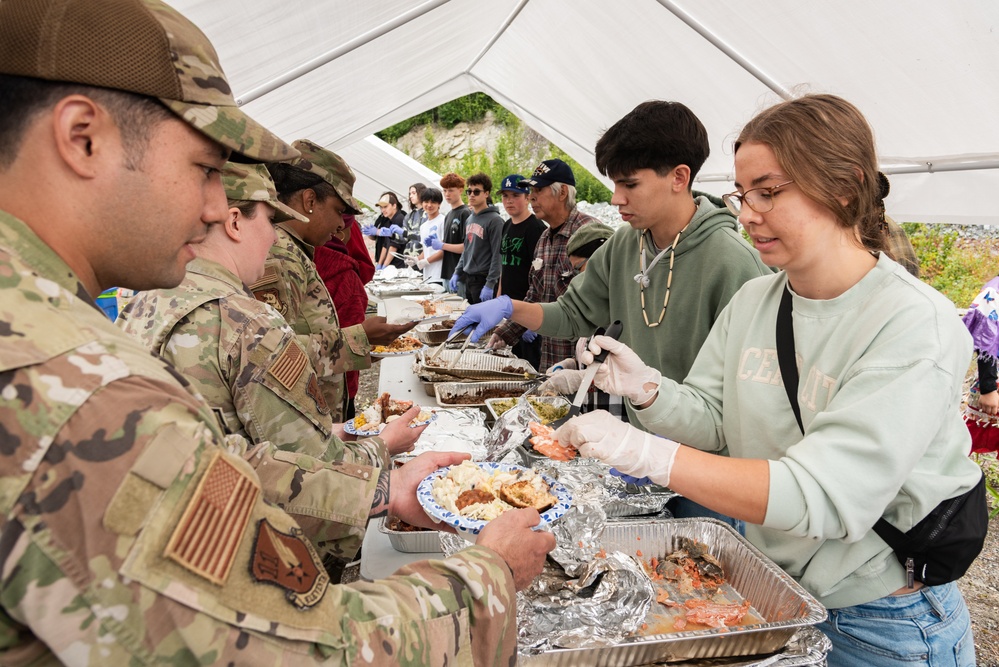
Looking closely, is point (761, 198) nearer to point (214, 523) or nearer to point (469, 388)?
point (214, 523)

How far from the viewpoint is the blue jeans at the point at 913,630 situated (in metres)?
1.33

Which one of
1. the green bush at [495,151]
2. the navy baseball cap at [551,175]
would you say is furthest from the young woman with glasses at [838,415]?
the green bush at [495,151]

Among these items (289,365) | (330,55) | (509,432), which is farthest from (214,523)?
(330,55)

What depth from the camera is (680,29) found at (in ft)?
11.4

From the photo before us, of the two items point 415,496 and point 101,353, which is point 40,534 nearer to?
point 101,353

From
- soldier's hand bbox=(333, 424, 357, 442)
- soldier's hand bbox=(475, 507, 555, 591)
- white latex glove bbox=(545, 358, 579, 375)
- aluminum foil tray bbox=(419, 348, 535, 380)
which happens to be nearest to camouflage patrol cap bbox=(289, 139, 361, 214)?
soldier's hand bbox=(333, 424, 357, 442)

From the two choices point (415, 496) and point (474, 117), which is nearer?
point (415, 496)

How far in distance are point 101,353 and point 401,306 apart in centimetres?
601

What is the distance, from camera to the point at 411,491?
5.34 ft

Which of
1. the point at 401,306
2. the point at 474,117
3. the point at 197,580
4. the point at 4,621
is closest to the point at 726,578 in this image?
the point at 197,580

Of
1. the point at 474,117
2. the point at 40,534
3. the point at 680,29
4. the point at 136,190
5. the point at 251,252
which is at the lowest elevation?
the point at 40,534

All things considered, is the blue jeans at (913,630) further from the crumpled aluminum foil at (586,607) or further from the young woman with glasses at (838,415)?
the crumpled aluminum foil at (586,607)

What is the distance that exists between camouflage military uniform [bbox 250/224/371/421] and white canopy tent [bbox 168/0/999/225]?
1.08 m

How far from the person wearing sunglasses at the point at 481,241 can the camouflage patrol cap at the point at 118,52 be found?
5.60m
